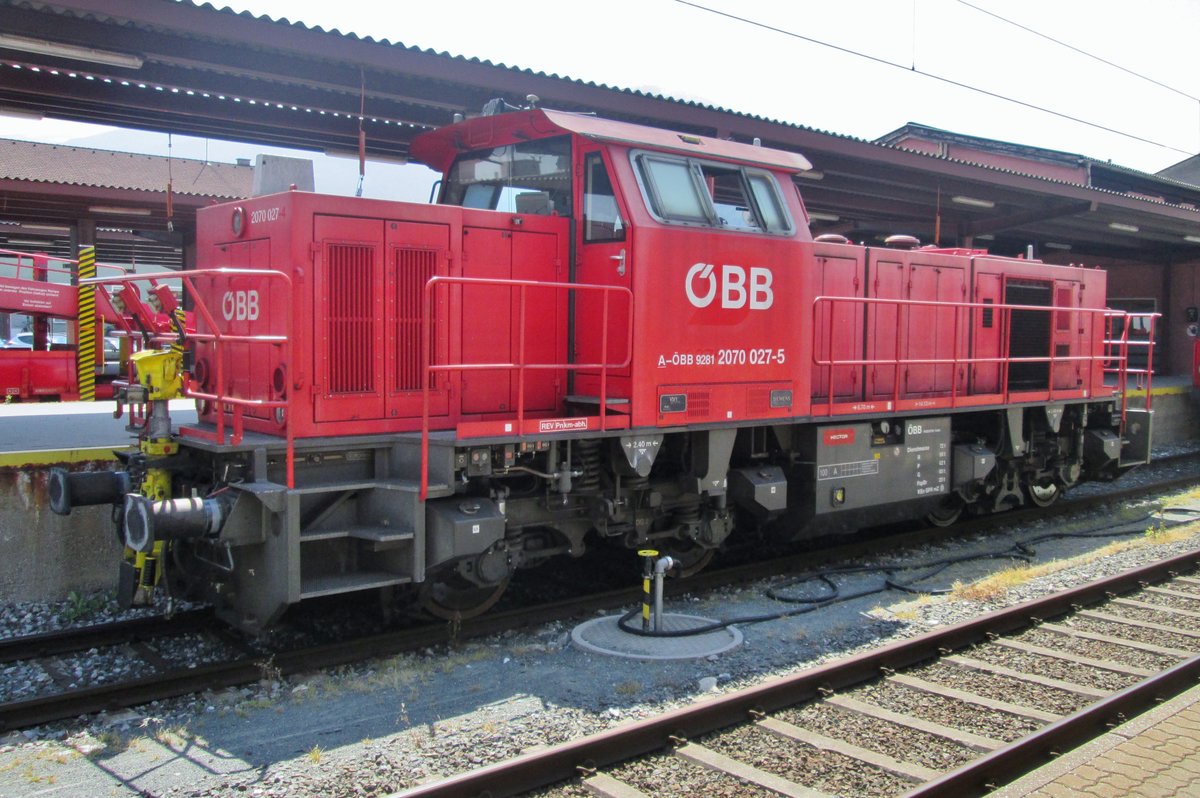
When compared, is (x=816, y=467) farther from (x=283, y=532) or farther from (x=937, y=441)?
(x=283, y=532)

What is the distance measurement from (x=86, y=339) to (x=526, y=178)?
1140 centimetres

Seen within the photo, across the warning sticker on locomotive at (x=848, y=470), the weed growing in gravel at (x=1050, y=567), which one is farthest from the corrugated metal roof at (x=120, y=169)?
→ the weed growing in gravel at (x=1050, y=567)

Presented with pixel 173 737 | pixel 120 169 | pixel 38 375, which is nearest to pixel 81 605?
pixel 173 737

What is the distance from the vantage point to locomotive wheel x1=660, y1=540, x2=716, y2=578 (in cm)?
841

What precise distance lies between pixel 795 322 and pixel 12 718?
630 cm

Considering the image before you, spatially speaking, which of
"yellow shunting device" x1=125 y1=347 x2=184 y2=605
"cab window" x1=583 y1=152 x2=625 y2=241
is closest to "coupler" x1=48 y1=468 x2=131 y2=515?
"yellow shunting device" x1=125 y1=347 x2=184 y2=605

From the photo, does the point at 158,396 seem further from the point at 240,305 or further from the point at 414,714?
the point at 414,714

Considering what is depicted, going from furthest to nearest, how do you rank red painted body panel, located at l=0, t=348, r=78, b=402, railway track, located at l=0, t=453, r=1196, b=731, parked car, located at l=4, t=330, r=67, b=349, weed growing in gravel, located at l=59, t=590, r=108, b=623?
parked car, located at l=4, t=330, r=67, b=349
red painted body panel, located at l=0, t=348, r=78, b=402
weed growing in gravel, located at l=59, t=590, r=108, b=623
railway track, located at l=0, t=453, r=1196, b=731

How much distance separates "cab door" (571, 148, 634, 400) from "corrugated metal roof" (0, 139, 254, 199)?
1719 centimetres

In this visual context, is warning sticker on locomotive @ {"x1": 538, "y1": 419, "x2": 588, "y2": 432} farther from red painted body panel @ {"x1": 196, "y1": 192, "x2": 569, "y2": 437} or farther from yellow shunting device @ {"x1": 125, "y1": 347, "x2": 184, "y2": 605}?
yellow shunting device @ {"x1": 125, "y1": 347, "x2": 184, "y2": 605}

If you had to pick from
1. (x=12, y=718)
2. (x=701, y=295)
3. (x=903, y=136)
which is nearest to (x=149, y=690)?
A: (x=12, y=718)

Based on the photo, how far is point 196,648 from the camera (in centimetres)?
668

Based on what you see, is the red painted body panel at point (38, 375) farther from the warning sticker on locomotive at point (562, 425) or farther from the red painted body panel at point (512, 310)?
the warning sticker on locomotive at point (562, 425)

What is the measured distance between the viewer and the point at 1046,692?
582 centimetres
